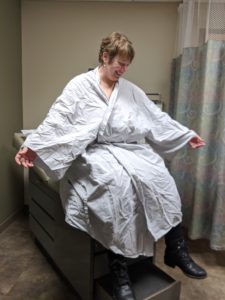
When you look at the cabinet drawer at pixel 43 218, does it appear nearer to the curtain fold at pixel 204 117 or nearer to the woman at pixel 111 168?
the woman at pixel 111 168

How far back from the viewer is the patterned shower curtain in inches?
62.7

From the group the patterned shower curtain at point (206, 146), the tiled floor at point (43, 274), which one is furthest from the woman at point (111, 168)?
the patterned shower curtain at point (206, 146)

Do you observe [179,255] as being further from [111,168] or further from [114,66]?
[114,66]

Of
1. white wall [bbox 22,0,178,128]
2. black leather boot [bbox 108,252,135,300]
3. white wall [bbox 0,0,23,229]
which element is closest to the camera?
black leather boot [bbox 108,252,135,300]

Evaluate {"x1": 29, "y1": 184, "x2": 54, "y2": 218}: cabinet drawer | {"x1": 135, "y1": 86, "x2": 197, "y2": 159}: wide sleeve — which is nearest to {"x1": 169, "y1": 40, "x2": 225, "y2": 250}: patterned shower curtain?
{"x1": 135, "y1": 86, "x2": 197, "y2": 159}: wide sleeve

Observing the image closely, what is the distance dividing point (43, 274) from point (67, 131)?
3.02 feet

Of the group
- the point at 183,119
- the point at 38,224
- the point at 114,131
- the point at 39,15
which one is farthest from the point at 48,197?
the point at 39,15

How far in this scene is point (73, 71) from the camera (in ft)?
7.27

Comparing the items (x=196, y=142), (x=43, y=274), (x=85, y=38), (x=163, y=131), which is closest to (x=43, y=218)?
(x=43, y=274)

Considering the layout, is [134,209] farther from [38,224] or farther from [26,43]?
[26,43]

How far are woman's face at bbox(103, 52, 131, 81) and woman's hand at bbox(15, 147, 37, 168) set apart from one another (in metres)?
0.51

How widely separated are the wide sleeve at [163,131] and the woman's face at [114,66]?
0.67 feet

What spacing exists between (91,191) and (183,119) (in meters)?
0.99

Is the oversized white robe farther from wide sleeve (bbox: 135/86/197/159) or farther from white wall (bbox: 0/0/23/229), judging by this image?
white wall (bbox: 0/0/23/229)
